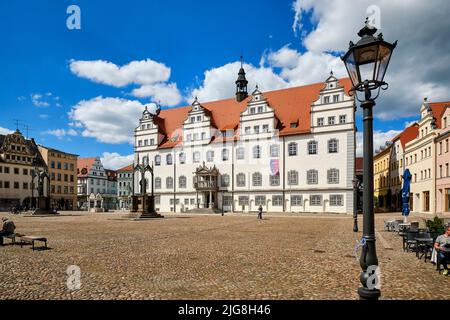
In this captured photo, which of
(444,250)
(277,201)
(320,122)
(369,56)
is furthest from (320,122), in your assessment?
(369,56)

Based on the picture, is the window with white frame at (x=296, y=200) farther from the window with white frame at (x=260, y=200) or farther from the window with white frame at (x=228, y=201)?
the window with white frame at (x=228, y=201)

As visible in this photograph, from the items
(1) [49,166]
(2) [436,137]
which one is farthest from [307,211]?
(1) [49,166]

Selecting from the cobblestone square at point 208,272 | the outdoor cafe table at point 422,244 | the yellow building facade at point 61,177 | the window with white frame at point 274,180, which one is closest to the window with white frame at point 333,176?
the window with white frame at point 274,180

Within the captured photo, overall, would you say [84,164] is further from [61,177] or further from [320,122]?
[320,122]

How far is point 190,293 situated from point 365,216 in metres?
3.77

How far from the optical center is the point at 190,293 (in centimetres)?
657

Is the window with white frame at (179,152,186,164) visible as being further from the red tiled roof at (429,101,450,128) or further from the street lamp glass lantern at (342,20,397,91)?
the street lamp glass lantern at (342,20,397,91)

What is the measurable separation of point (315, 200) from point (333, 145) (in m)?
7.84

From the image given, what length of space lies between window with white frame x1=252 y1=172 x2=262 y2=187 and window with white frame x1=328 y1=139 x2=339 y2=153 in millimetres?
10827

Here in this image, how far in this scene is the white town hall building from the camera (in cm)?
4447

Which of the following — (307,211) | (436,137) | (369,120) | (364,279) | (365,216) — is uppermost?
(436,137)

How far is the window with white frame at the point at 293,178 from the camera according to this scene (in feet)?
154

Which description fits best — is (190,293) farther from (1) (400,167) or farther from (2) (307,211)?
(1) (400,167)

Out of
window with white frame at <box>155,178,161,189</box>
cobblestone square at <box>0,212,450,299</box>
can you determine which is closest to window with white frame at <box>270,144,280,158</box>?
window with white frame at <box>155,178,161,189</box>
